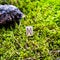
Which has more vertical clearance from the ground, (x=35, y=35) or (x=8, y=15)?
(x=8, y=15)

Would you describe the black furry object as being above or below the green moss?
above

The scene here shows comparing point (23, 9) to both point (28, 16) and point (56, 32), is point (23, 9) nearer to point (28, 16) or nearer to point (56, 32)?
point (28, 16)

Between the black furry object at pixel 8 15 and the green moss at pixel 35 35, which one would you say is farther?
the black furry object at pixel 8 15

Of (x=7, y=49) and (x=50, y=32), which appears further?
(x=50, y=32)

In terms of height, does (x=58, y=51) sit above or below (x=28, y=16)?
below

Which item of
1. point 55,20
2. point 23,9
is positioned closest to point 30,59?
point 55,20

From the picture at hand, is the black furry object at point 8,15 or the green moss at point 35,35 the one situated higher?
the black furry object at point 8,15

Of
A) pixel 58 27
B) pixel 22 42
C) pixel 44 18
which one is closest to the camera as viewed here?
pixel 22 42

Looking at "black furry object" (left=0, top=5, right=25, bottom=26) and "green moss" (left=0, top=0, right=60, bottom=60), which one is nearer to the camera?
"green moss" (left=0, top=0, right=60, bottom=60)
